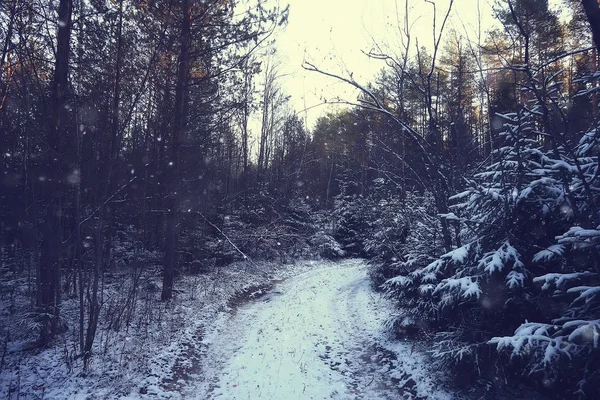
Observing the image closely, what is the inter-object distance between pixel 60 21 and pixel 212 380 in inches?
304

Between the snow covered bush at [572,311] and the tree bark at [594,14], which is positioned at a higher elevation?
the tree bark at [594,14]

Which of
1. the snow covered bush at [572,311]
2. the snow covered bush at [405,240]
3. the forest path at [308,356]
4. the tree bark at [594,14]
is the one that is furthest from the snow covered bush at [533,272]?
the snow covered bush at [405,240]

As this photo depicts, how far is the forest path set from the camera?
6.11 metres

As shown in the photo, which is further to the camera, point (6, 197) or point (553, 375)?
point (6, 197)

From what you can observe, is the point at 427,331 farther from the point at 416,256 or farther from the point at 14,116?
the point at 14,116

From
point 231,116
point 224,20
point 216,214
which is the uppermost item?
point 224,20

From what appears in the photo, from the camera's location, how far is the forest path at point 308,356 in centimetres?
611

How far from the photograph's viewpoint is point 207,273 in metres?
15.0

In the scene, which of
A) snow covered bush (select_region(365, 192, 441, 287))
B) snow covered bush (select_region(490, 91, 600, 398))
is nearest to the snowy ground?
snow covered bush (select_region(365, 192, 441, 287))

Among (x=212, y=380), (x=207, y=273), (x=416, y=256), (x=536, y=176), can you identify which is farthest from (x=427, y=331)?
(x=207, y=273)

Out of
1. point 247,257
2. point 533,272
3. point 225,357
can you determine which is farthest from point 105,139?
point 533,272

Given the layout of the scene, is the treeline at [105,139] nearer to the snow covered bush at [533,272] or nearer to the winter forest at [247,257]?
the winter forest at [247,257]

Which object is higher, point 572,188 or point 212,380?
point 572,188

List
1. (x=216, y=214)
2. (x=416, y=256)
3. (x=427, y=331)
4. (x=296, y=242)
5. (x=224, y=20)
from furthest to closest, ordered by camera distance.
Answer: (x=296, y=242) → (x=216, y=214) → (x=224, y=20) → (x=416, y=256) → (x=427, y=331)
